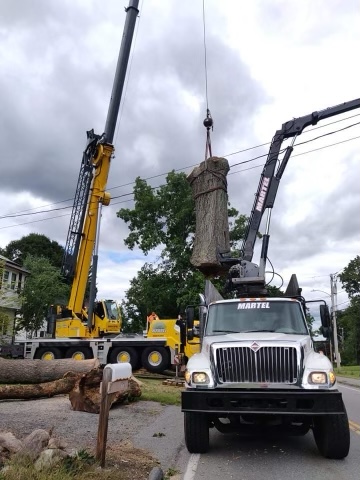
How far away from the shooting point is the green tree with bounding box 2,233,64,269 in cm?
6088

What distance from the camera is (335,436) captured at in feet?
20.5

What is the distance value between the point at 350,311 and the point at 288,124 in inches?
2885

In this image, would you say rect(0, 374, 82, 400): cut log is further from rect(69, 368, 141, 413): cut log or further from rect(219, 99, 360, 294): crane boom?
rect(219, 99, 360, 294): crane boom

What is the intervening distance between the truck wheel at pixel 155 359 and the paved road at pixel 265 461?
38.4 feet

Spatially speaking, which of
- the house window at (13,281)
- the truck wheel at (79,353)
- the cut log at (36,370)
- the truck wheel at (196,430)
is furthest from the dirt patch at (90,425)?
the house window at (13,281)

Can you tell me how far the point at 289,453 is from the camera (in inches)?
264

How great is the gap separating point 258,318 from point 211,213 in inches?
151

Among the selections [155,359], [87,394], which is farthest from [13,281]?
[87,394]

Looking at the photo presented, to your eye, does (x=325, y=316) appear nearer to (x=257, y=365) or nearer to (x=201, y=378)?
(x=257, y=365)

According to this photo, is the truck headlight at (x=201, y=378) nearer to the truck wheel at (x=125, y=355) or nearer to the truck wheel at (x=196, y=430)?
the truck wheel at (x=196, y=430)

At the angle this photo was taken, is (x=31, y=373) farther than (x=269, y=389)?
Yes

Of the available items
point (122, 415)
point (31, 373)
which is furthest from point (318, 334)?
point (31, 373)

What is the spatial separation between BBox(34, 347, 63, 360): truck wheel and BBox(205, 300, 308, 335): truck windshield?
13782 mm

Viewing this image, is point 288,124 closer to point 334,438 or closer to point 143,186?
point 334,438
